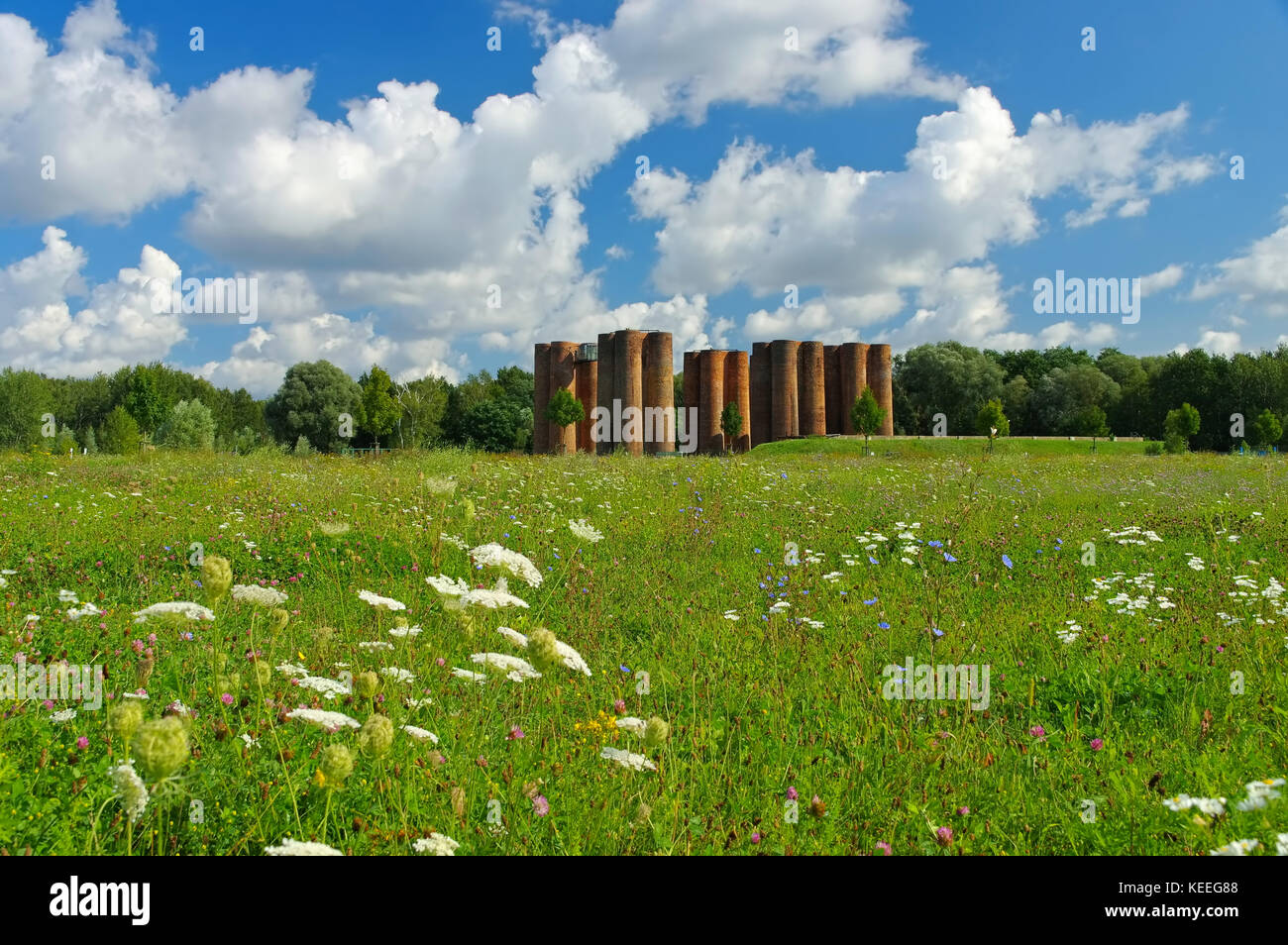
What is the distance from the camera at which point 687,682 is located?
4422 millimetres

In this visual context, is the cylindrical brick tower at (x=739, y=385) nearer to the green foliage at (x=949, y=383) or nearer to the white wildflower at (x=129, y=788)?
the green foliage at (x=949, y=383)

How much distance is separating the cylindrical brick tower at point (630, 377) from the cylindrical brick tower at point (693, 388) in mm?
3654

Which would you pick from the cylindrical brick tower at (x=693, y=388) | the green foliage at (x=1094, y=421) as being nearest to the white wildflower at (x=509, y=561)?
the cylindrical brick tower at (x=693, y=388)

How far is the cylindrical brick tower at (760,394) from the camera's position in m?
52.2

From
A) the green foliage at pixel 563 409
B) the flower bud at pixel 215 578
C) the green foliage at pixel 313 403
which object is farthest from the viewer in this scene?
the green foliage at pixel 313 403

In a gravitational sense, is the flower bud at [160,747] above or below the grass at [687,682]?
above

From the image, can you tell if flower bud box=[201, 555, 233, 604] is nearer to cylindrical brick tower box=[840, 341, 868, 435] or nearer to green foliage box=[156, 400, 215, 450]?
green foliage box=[156, 400, 215, 450]

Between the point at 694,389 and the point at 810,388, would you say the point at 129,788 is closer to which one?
the point at 694,389

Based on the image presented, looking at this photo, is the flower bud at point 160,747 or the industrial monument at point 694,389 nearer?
the flower bud at point 160,747
